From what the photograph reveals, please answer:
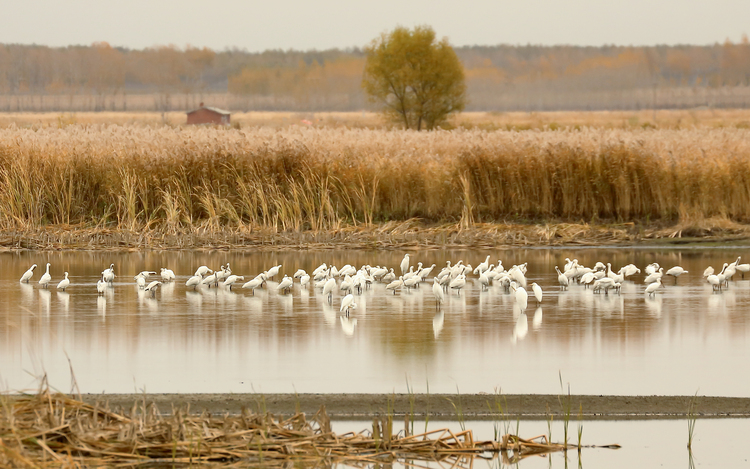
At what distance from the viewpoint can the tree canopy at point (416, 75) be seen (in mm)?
73500

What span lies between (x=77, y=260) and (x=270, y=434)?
1412 cm

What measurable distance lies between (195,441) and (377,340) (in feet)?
14.8

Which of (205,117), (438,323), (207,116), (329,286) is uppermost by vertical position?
(207,116)

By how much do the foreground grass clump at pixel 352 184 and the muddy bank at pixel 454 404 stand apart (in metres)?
15.1

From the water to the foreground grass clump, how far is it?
7153 mm

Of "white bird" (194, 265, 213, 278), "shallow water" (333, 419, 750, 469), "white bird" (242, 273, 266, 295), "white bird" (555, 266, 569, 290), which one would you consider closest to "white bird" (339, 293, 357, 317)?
"white bird" (242, 273, 266, 295)

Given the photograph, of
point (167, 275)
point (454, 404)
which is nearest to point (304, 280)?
point (167, 275)

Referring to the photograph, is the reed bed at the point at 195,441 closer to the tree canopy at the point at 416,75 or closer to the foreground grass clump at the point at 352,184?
the foreground grass clump at the point at 352,184

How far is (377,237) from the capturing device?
886 inches

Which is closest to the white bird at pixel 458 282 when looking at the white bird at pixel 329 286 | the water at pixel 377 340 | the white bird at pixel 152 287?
the water at pixel 377 340

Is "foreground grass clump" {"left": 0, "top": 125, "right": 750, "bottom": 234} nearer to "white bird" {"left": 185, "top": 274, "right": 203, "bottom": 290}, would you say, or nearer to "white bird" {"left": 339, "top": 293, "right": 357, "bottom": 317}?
"white bird" {"left": 185, "top": 274, "right": 203, "bottom": 290}

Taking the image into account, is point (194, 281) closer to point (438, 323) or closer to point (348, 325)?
point (348, 325)

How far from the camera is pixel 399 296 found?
14.7 metres

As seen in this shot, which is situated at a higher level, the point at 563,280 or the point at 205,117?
the point at 205,117
